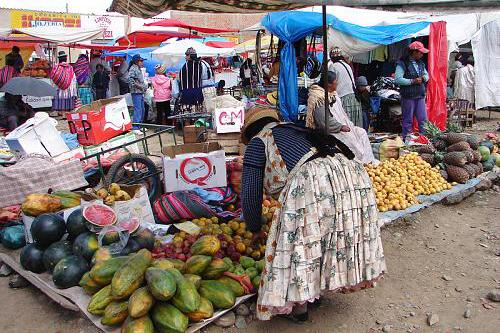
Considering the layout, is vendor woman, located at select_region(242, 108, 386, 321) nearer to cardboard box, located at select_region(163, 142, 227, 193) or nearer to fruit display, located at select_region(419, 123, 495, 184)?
→ cardboard box, located at select_region(163, 142, 227, 193)

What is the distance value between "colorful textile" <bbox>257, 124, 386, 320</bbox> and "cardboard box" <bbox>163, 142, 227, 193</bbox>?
7.40 ft

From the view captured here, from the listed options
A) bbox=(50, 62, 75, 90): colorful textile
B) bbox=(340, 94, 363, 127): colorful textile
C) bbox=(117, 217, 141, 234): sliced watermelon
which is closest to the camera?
bbox=(117, 217, 141, 234): sliced watermelon

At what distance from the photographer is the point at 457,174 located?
261 inches

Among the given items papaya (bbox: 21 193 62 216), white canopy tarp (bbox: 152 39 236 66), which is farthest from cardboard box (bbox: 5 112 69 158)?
white canopy tarp (bbox: 152 39 236 66)

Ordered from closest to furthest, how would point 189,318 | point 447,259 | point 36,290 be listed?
point 189,318
point 36,290
point 447,259

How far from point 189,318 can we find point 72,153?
11.4ft

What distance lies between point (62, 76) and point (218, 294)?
1189 centimetres

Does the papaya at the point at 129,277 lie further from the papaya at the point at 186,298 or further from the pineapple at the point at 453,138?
the pineapple at the point at 453,138

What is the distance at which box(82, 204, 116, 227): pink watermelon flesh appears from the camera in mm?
3896

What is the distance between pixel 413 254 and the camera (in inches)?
185

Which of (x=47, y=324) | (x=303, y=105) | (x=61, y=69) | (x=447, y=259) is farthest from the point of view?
(x=61, y=69)

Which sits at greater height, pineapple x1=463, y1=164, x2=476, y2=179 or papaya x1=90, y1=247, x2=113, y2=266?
pineapple x1=463, y1=164, x2=476, y2=179

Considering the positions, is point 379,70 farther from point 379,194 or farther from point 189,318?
point 189,318

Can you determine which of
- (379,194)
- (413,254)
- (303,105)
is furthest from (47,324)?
(303,105)
